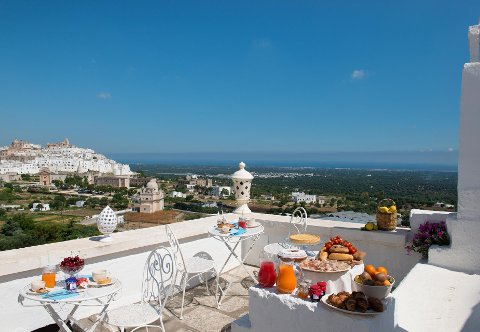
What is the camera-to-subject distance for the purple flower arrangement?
3979 mm

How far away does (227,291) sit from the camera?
4.30m

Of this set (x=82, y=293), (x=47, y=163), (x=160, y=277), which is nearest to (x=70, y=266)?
(x=82, y=293)

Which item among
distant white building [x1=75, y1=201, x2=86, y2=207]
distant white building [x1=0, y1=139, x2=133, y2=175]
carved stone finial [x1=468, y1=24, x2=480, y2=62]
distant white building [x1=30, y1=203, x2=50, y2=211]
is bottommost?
distant white building [x1=75, y1=201, x2=86, y2=207]

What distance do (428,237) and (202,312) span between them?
8.89 ft

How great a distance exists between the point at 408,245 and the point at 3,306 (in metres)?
4.26

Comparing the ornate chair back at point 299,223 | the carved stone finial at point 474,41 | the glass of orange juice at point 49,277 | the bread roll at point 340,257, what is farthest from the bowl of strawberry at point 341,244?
the carved stone finial at point 474,41

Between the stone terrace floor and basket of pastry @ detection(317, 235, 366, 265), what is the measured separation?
1.37m

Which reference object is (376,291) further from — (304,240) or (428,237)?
(428,237)

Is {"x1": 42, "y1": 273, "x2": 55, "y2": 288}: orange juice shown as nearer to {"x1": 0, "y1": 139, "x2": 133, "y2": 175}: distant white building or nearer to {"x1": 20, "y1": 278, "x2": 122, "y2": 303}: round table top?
{"x1": 20, "y1": 278, "x2": 122, "y2": 303}: round table top

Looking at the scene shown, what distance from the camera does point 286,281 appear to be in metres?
2.27

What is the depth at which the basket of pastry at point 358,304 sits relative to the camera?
6.32ft

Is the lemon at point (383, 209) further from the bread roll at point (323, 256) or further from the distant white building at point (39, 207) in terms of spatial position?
the distant white building at point (39, 207)

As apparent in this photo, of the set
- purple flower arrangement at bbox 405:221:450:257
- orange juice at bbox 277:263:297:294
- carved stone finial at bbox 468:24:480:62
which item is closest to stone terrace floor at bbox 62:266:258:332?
orange juice at bbox 277:263:297:294

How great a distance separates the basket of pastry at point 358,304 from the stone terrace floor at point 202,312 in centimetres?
177
